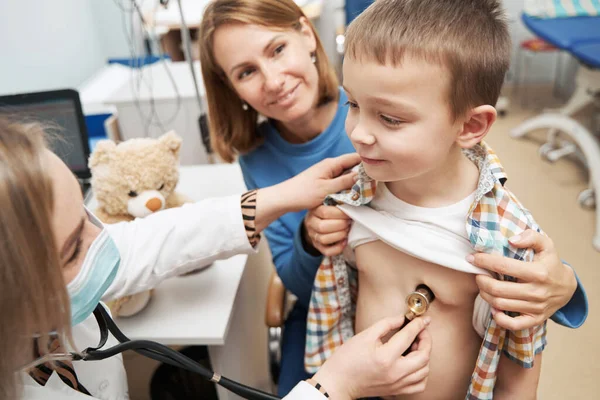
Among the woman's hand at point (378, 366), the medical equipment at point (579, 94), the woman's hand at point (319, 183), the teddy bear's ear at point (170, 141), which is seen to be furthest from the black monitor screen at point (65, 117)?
the medical equipment at point (579, 94)

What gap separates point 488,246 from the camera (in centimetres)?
77

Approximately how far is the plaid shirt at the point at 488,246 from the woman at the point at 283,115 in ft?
0.19

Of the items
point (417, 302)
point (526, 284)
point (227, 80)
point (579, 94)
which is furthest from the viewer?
point (579, 94)

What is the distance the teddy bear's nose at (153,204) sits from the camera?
1147mm

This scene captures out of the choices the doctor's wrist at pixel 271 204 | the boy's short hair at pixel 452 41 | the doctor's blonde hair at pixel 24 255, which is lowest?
the doctor's wrist at pixel 271 204

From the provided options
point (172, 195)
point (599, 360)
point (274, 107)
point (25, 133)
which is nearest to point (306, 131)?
point (274, 107)

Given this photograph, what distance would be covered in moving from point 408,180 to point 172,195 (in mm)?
656

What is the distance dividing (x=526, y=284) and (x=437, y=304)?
0.58 feet

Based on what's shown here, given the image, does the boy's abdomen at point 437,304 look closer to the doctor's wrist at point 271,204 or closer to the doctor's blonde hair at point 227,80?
the doctor's wrist at point 271,204

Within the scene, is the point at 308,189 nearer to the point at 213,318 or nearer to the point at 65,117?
the point at 213,318

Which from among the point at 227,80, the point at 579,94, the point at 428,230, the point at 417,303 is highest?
the point at 227,80

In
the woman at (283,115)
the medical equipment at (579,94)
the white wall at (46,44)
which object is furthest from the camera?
the medical equipment at (579,94)

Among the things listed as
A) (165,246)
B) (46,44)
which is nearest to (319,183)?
(165,246)

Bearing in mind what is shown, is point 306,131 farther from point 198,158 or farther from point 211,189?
point 198,158
